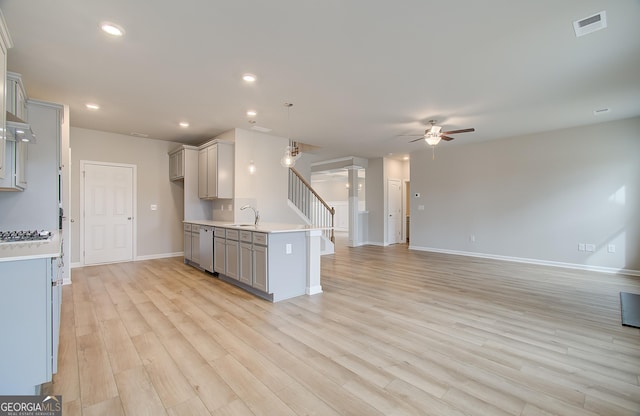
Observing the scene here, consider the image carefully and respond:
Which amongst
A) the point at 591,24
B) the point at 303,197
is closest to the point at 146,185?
the point at 303,197

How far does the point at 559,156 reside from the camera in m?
5.73

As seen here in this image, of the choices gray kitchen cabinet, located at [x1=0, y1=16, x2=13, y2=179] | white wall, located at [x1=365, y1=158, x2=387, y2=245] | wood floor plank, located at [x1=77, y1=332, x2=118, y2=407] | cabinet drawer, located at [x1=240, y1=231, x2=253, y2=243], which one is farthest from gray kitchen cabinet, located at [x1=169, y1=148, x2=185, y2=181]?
white wall, located at [x1=365, y1=158, x2=387, y2=245]

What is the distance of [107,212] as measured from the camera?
5.84m

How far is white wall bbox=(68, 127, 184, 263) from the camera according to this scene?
5.52m

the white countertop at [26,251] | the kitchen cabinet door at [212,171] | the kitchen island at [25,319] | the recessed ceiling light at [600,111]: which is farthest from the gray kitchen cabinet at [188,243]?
the recessed ceiling light at [600,111]

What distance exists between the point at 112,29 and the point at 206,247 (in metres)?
3.38

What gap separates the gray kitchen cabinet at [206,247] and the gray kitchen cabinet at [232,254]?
23.0 inches

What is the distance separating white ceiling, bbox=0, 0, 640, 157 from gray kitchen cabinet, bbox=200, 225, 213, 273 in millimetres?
1975

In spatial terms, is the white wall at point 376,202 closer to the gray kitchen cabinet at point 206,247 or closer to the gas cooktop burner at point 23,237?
the gray kitchen cabinet at point 206,247

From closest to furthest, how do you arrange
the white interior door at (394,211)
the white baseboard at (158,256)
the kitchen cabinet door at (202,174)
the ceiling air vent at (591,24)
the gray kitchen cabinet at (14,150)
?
the ceiling air vent at (591,24), the gray kitchen cabinet at (14,150), the kitchen cabinet door at (202,174), the white baseboard at (158,256), the white interior door at (394,211)

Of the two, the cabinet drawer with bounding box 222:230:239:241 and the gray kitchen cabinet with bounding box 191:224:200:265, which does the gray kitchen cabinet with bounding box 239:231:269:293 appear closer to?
the cabinet drawer with bounding box 222:230:239:241

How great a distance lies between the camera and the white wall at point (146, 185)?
5.52 m

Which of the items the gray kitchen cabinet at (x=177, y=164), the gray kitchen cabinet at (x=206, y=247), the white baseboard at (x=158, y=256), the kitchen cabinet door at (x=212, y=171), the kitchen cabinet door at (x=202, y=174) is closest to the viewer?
the gray kitchen cabinet at (x=206, y=247)

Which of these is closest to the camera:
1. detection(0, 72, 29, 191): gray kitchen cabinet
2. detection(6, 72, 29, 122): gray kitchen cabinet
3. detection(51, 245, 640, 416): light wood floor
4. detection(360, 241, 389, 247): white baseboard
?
detection(51, 245, 640, 416): light wood floor
